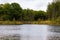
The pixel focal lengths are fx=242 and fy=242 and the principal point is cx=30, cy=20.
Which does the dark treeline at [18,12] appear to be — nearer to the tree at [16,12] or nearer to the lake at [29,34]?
the tree at [16,12]

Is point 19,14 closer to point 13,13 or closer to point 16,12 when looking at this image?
point 16,12

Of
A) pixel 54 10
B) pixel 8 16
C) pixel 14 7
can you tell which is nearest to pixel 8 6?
pixel 14 7

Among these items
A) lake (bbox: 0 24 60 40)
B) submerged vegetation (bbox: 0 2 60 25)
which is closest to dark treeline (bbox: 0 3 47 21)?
submerged vegetation (bbox: 0 2 60 25)

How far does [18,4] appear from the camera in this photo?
7662 centimetres

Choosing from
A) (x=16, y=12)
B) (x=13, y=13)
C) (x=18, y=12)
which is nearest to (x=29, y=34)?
(x=13, y=13)

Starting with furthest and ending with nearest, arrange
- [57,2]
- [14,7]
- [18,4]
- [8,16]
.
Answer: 1. [18,4]
2. [14,7]
3. [8,16]
4. [57,2]

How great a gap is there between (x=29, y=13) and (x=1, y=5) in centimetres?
1184

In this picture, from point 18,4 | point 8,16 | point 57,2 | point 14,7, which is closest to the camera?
point 57,2

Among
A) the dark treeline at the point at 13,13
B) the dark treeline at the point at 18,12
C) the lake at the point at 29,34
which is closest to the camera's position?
the lake at the point at 29,34

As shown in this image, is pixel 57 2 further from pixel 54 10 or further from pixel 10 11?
pixel 10 11

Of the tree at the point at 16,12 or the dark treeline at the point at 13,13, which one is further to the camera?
the tree at the point at 16,12

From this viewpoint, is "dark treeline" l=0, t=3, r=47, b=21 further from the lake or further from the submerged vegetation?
the lake

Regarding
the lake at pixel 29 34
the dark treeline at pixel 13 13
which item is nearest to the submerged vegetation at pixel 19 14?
the dark treeline at pixel 13 13

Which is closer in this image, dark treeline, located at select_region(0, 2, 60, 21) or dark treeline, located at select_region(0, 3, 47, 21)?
dark treeline, located at select_region(0, 2, 60, 21)
